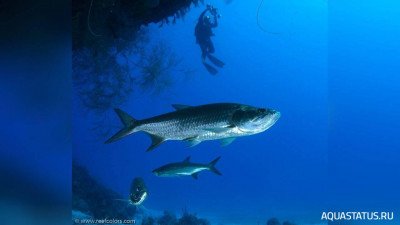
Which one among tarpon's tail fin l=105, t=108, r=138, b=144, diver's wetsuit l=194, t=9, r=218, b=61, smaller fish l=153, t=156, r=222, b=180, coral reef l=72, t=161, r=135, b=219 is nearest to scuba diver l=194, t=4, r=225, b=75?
diver's wetsuit l=194, t=9, r=218, b=61

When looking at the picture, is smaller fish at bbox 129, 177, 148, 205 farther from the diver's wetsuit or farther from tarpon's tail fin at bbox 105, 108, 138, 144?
the diver's wetsuit

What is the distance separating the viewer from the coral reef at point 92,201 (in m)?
5.90

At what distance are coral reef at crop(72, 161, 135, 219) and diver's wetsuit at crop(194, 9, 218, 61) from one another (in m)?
4.22

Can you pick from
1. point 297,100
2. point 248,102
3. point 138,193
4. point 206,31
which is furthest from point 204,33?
point 297,100

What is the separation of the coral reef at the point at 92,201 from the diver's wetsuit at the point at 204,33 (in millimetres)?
4220

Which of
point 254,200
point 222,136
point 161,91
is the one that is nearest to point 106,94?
point 161,91

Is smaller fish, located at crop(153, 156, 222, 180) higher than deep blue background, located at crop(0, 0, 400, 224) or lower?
lower

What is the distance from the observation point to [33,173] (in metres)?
4.09

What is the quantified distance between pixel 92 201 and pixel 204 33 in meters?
5.24

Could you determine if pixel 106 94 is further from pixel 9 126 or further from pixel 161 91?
pixel 9 126

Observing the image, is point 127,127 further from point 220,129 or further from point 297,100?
point 297,100

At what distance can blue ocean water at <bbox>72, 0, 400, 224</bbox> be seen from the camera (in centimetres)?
673

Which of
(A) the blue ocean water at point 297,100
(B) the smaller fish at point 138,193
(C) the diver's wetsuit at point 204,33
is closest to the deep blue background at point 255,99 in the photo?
(A) the blue ocean water at point 297,100

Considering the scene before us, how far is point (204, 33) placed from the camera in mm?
6434
